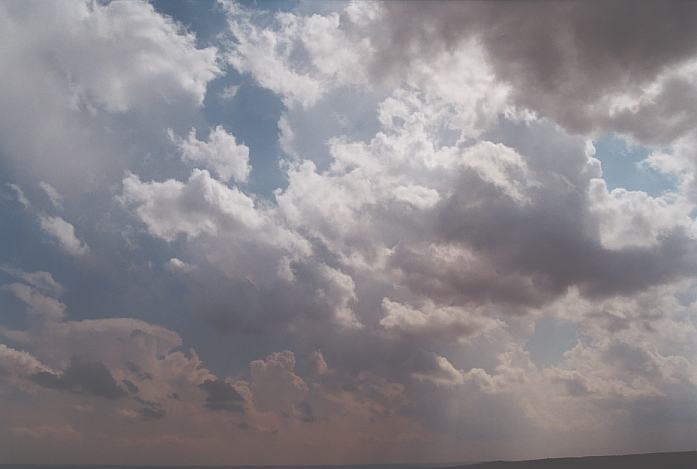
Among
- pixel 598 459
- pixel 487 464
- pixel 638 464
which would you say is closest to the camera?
pixel 638 464

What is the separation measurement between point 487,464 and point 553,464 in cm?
1567

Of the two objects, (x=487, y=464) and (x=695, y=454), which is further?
(x=487, y=464)

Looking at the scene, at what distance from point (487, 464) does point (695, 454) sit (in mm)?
33413

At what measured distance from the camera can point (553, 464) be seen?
83.5 metres

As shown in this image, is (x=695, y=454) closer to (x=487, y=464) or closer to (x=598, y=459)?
(x=598, y=459)

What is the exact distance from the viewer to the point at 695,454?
76.7m

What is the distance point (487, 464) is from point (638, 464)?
28892 mm

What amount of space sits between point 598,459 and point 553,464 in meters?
6.84

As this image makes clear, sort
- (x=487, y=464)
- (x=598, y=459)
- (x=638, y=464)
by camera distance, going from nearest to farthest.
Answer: (x=638, y=464) → (x=598, y=459) → (x=487, y=464)

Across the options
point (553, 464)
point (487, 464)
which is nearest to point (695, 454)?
point (553, 464)

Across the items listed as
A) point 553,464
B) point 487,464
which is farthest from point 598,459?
point 487,464

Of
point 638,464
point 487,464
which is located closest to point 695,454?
point 638,464

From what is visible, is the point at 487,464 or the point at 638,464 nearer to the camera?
the point at 638,464

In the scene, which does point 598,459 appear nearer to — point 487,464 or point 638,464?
point 638,464
